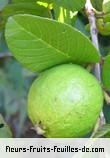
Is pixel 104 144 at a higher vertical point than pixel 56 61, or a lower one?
lower

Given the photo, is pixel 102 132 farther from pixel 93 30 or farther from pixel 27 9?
pixel 27 9

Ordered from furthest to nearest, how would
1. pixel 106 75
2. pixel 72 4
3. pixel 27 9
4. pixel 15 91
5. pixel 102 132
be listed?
pixel 15 91
pixel 27 9
pixel 72 4
pixel 106 75
pixel 102 132

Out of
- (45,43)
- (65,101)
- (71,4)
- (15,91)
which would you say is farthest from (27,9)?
(15,91)

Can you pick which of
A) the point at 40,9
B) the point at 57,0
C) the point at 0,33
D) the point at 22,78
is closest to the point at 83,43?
the point at 57,0

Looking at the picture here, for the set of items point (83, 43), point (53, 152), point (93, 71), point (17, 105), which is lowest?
point (17, 105)

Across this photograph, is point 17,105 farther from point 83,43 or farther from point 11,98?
point 83,43

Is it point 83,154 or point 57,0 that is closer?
point 83,154

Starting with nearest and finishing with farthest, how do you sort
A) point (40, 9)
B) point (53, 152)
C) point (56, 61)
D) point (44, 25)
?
point (44, 25)
point (56, 61)
point (53, 152)
point (40, 9)
